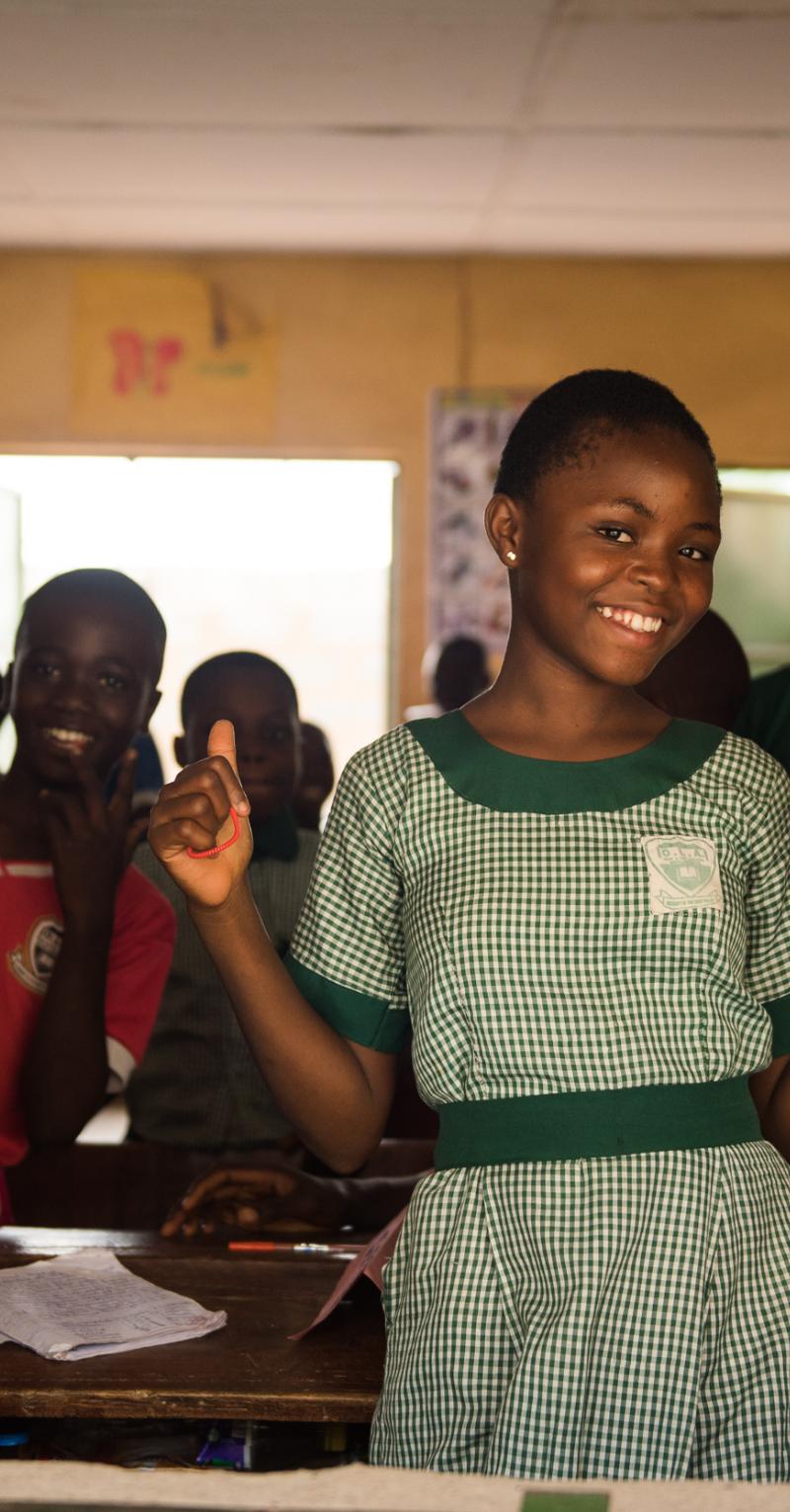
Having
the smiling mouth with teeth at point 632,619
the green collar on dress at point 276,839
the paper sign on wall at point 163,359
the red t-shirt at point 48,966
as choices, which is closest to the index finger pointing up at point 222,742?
the smiling mouth with teeth at point 632,619

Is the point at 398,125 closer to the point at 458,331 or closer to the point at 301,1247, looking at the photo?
the point at 458,331

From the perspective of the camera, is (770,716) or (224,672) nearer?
(770,716)

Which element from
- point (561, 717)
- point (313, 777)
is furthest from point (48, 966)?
point (313, 777)

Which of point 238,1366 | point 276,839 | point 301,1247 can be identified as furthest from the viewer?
point 276,839

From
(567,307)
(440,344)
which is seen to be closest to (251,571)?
(440,344)

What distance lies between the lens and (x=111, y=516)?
5887 millimetres

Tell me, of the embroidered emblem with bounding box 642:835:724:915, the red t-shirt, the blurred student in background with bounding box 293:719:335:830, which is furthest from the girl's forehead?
the blurred student in background with bounding box 293:719:335:830

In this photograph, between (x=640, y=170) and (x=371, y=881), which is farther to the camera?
(x=640, y=170)

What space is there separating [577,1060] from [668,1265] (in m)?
0.16

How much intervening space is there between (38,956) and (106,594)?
1.71 feet

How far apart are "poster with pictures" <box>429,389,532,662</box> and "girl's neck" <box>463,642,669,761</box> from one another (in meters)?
4.37

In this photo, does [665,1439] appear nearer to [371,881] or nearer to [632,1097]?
[632,1097]

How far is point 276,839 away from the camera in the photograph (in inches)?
113

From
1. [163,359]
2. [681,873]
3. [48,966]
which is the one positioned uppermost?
[163,359]
